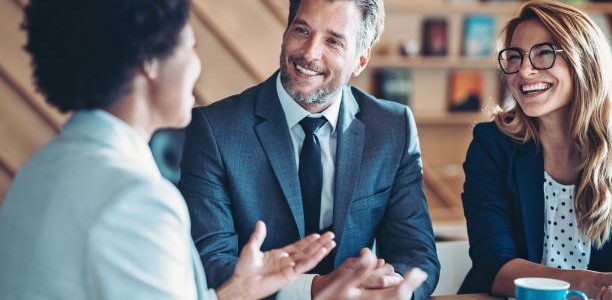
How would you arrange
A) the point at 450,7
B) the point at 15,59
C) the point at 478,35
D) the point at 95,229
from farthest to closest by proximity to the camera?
the point at 478,35
the point at 450,7
the point at 15,59
the point at 95,229

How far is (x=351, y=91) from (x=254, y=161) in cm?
43

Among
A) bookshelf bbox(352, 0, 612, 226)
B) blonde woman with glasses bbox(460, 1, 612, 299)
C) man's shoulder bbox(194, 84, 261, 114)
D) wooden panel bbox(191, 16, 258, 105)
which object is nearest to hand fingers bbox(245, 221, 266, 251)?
man's shoulder bbox(194, 84, 261, 114)

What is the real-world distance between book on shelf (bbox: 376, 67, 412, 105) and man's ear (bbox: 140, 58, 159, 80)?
392 centimetres

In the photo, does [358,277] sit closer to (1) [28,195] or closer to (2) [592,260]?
(1) [28,195]

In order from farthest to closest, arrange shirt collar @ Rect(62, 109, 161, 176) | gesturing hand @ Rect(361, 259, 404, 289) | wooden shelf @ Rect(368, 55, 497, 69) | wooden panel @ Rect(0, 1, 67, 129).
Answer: wooden shelf @ Rect(368, 55, 497, 69), wooden panel @ Rect(0, 1, 67, 129), gesturing hand @ Rect(361, 259, 404, 289), shirt collar @ Rect(62, 109, 161, 176)

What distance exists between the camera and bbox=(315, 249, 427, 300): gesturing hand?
1.38 m

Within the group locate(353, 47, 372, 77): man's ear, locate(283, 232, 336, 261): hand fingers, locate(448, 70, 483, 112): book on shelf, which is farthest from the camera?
locate(448, 70, 483, 112): book on shelf

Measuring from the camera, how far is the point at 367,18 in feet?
7.20

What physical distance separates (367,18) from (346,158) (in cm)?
41

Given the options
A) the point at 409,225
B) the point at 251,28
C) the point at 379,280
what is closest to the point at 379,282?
the point at 379,280

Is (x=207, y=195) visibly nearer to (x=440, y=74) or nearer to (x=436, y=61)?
(x=436, y=61)

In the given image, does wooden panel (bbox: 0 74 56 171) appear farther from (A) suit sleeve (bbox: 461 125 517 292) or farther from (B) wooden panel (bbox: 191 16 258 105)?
(A) suit sleeve (bbox: 461 125 517 292)

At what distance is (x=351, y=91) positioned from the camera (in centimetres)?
230

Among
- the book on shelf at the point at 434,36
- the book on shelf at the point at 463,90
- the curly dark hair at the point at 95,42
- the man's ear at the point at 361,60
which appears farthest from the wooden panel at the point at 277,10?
the curly dark hair at the point at 95,42
